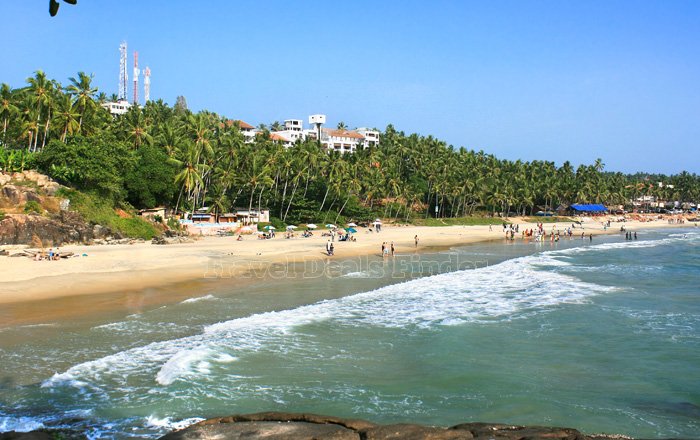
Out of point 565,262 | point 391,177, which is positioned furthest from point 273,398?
point 391,177

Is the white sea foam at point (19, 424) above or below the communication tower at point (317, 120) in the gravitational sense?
below

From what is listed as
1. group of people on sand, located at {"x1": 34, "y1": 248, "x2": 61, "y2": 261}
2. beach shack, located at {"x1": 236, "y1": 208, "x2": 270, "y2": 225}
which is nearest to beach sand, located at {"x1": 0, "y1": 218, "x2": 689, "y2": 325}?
group of people on sand, located at {"x1": 34, "y1": 248, "x2": 61, "y2": 261}

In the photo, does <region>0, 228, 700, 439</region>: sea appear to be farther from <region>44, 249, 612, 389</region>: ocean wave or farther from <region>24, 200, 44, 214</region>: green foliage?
<region>24, 200, 44, 214</region>: green foliage

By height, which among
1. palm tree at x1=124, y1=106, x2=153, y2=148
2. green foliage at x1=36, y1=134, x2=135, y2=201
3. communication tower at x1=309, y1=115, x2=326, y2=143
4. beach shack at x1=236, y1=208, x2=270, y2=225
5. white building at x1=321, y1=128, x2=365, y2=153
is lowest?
beach shack at x1=236, y1=208, x2=270, y2=225

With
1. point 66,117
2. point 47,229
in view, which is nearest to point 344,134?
point 66,117

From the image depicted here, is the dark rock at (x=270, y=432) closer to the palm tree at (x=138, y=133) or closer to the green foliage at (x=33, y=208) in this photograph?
the green foliage at (x=33, y=208)

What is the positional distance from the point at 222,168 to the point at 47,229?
2434 centimetres

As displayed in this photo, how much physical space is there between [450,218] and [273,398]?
75.6m

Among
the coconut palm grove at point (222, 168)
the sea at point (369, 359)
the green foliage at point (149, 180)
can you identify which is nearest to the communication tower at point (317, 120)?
the coconut palm grove at point (222, 168)

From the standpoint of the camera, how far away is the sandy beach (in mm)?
24266

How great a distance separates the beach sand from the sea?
6.82 feet

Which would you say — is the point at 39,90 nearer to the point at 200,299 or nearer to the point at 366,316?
the point at 200,299

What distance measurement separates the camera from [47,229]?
1414 inches

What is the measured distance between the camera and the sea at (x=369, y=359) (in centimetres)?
1161
